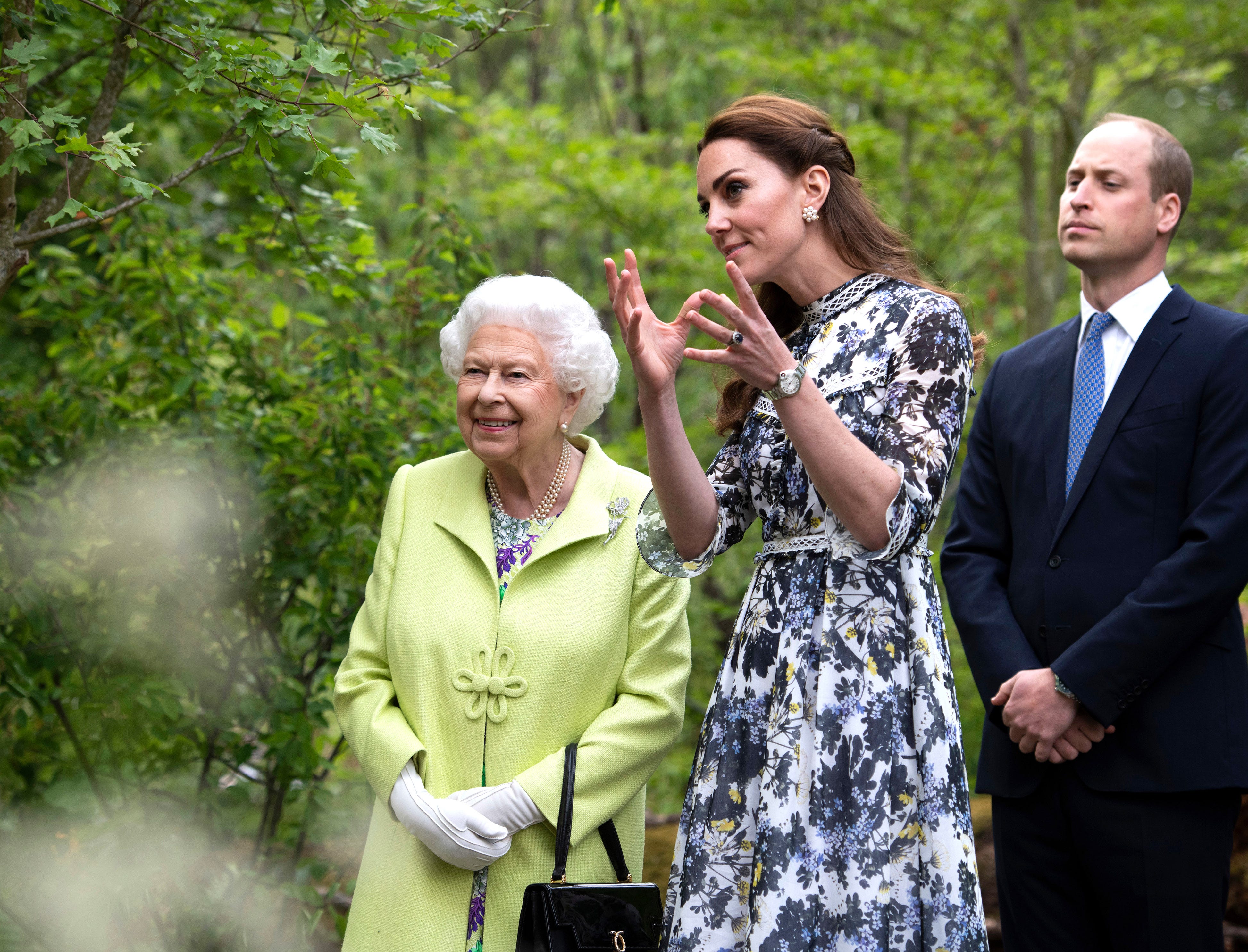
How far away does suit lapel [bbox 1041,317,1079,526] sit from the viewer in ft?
8.21

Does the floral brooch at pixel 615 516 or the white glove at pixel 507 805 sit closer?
the white glove at pixel 507 805

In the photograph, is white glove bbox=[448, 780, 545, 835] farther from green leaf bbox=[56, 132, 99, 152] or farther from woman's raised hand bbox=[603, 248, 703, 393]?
green leaf bbox=[56, 132, 99, 152]

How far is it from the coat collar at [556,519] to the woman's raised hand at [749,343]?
91 cm

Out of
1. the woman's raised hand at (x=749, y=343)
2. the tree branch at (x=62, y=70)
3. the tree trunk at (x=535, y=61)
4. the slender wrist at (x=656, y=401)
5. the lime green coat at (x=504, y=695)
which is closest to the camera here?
the woman's raised hand at (x=749, y=343)

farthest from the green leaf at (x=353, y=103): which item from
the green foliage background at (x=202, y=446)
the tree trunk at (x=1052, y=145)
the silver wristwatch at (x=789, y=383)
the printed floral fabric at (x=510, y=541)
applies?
the tree trunk at (x=1052, y=145)

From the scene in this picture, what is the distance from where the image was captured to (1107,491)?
7.92 feet

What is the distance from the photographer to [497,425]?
257cm

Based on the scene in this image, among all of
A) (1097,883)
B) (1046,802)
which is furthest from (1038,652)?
(1097,883)

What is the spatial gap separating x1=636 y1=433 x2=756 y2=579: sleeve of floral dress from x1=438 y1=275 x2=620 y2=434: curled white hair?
48 cm

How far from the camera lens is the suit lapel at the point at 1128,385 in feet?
8.00

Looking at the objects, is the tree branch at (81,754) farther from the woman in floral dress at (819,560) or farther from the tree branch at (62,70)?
the woman in floral dress at (819,560)

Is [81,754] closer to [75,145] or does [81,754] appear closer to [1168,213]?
[75,145]

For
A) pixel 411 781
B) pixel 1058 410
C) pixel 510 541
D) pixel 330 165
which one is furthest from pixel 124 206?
pixel 1058 410

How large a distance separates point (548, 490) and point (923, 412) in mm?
1082
